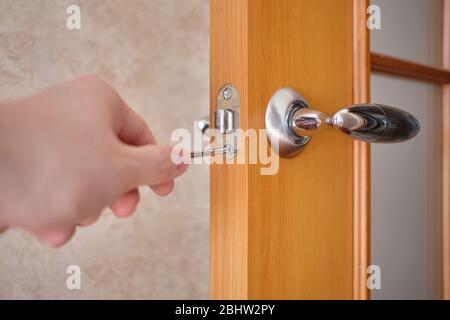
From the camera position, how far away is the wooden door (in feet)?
0.98

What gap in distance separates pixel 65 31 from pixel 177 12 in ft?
0.84

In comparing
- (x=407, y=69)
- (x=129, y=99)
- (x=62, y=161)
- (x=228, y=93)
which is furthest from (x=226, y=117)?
(x=129, y=99)

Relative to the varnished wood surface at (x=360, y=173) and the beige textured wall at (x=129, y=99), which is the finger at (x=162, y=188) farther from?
the beige textured wall at (x=129, y=99)

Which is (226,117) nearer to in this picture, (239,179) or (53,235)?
(239,179)

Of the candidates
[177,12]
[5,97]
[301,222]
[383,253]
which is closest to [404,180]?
[383,253]

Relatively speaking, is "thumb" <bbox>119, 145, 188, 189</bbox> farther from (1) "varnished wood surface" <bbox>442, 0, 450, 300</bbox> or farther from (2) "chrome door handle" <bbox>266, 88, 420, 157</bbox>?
(1) "varnished wood surface" <bbox>442, 0, 450, 300</bbox>

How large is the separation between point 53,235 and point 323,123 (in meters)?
0.21

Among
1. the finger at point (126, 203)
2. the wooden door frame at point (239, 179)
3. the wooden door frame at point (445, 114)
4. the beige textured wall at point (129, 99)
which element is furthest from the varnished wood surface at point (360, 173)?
the beige textured wall at point (129, 99)

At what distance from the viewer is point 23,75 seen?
777 millimetres

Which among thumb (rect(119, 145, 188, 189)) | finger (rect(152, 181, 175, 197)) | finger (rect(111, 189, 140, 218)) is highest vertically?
thumb (rect(119, 145, 188, 189))

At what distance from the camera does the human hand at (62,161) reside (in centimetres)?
17

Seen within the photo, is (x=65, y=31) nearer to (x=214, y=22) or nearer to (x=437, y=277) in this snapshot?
(x=214, y=22)

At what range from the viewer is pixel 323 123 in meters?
0.30

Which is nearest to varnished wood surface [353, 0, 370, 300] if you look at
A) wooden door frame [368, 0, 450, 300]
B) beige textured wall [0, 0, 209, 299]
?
wooden door frame [368, 0, 450, 300]
